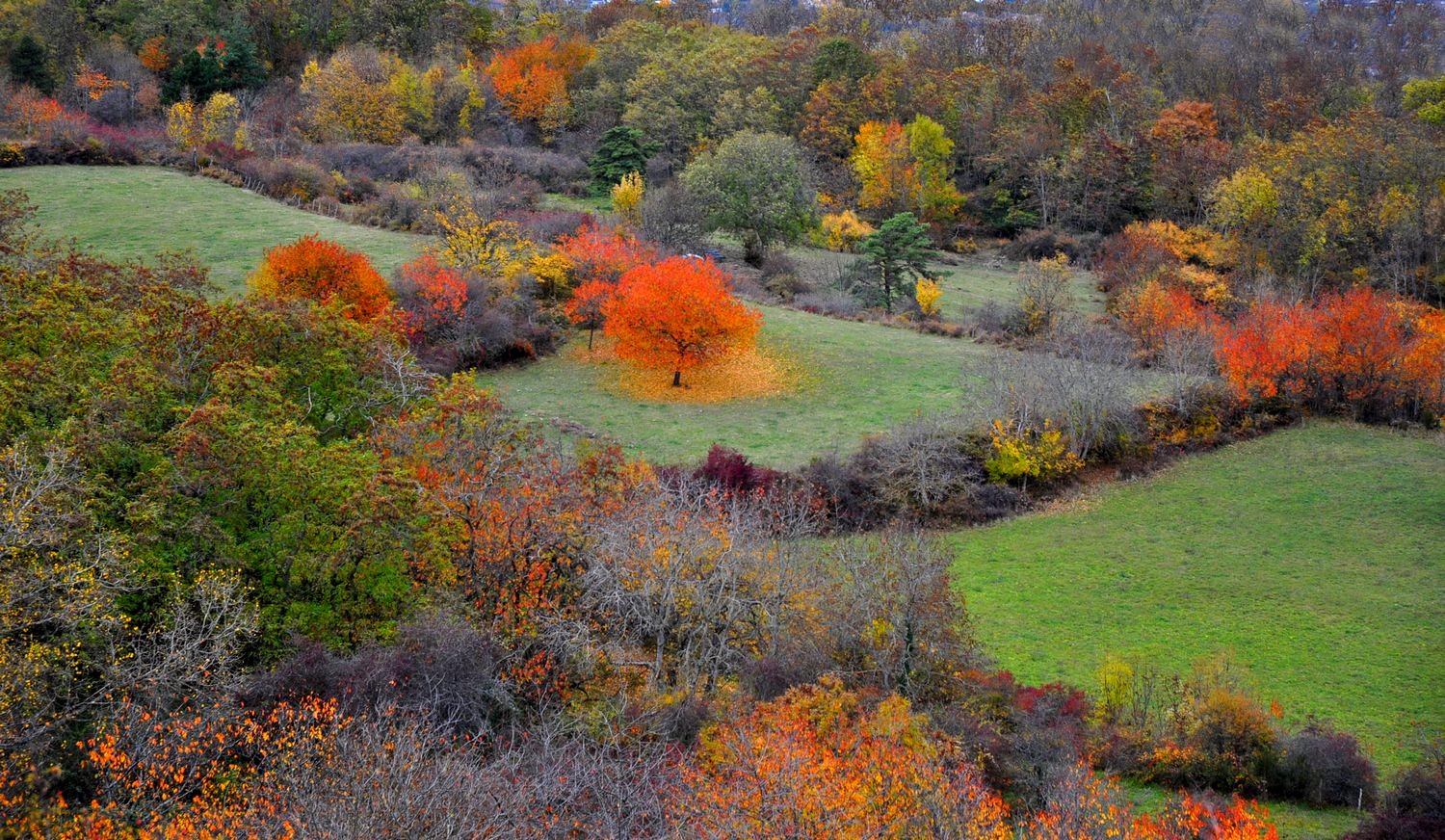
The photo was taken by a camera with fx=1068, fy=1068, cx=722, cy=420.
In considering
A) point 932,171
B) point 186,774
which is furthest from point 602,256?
point 932,171

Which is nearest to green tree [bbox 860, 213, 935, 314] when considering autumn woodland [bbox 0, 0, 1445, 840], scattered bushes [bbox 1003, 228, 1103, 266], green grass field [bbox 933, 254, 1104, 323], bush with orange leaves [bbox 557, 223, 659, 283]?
autumn woodland [bbox 0, 0, 1445, 840]

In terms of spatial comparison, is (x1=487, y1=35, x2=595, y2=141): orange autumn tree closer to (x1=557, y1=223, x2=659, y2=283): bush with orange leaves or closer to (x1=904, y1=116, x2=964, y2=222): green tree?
(x1=904, y1=116, x2=964, y2=222): green tree

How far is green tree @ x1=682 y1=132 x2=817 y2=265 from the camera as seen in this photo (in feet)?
207

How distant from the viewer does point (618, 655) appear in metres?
22.4

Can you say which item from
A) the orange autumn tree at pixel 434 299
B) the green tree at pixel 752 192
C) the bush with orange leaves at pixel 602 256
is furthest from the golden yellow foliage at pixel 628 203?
the orange autumn tree at pixel 434 299

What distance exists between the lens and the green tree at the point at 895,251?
2329 inches

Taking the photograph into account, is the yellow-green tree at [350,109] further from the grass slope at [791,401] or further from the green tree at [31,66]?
the grass slope at [791,401]

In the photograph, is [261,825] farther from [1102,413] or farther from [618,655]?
[1102,413]

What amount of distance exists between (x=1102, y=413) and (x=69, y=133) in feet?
199

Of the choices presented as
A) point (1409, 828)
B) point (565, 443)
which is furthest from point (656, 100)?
point (1409, 828)

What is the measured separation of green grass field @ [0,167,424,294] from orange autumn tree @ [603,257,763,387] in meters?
13.2

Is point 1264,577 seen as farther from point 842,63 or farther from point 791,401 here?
point 842,63

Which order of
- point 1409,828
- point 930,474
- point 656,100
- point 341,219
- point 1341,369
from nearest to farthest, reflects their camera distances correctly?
point 1409,828
point 930,474
point 1341,369
point 341,219
point 656,100

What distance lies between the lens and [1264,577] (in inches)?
1378
